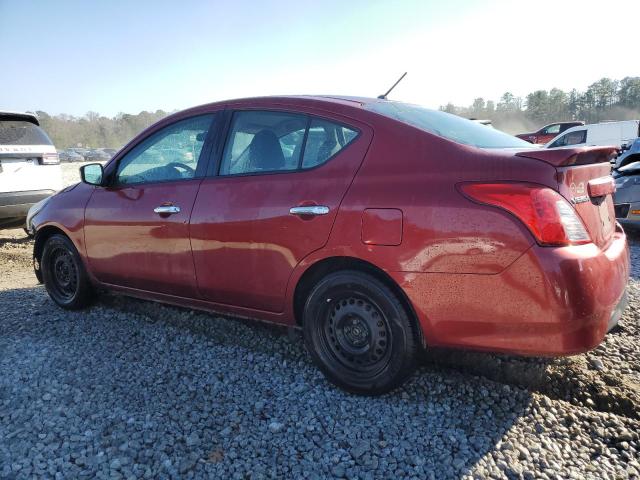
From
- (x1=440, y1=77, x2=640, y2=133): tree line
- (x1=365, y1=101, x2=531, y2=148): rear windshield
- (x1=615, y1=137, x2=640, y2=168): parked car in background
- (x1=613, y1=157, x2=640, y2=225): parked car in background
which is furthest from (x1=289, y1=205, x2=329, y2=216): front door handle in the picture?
(x1=440, y1=77, x2=640, y2=133): tree line

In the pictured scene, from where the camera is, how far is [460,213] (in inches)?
81.8

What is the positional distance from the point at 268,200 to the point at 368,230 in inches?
27.5

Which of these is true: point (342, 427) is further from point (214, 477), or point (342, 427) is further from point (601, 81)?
point (601, 81)

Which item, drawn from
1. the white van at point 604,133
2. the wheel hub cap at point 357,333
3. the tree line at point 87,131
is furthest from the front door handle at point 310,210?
the tree line at point 87,131

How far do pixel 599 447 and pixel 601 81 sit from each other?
85.2 metres

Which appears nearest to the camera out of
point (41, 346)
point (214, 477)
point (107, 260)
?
point (214, 477)

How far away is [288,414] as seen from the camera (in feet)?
7.93

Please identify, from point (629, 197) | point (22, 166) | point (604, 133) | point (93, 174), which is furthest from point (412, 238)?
point (604, 133)

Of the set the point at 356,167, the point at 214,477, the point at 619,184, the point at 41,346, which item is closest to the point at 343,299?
the point at 356,167

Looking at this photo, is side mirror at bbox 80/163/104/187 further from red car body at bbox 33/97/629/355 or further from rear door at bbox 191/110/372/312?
rear door at bbox 191/110/372/312

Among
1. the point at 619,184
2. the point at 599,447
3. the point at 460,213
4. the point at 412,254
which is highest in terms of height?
the point at 460,213

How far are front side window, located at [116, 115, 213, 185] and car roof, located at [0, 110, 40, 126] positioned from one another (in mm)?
4174

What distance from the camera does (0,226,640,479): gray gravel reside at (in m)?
2.03

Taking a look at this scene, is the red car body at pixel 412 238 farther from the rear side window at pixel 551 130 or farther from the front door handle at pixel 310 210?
the rear side window at pixel 551 130
